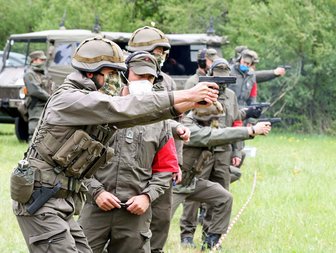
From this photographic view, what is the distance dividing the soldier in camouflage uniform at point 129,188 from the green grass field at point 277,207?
90.8 inches

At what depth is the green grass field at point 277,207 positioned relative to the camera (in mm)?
9617

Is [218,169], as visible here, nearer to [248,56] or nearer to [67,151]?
[67,151]

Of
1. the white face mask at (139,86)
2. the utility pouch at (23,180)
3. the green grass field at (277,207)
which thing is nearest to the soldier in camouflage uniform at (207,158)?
the green grass field at (277,207)

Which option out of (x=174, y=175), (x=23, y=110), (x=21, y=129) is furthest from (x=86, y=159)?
(x=21, y=129)

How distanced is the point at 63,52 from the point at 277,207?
339 inches

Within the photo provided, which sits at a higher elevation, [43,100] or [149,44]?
[149,44]

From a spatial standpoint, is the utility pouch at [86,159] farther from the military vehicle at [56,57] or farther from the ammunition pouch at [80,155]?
the military vehicle at [56,57]

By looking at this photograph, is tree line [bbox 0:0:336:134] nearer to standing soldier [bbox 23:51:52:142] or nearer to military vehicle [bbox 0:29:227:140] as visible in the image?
military vehicle [bbox 0:29:227:140]

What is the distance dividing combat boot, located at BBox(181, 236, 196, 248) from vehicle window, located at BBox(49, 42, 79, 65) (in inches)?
394

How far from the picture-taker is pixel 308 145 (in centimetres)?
2222

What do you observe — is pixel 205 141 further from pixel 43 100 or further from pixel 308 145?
pixel 308 145

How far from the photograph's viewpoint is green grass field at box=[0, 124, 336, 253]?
962cm

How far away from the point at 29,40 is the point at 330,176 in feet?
27.0

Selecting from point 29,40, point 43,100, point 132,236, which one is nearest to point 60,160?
point 132,236
